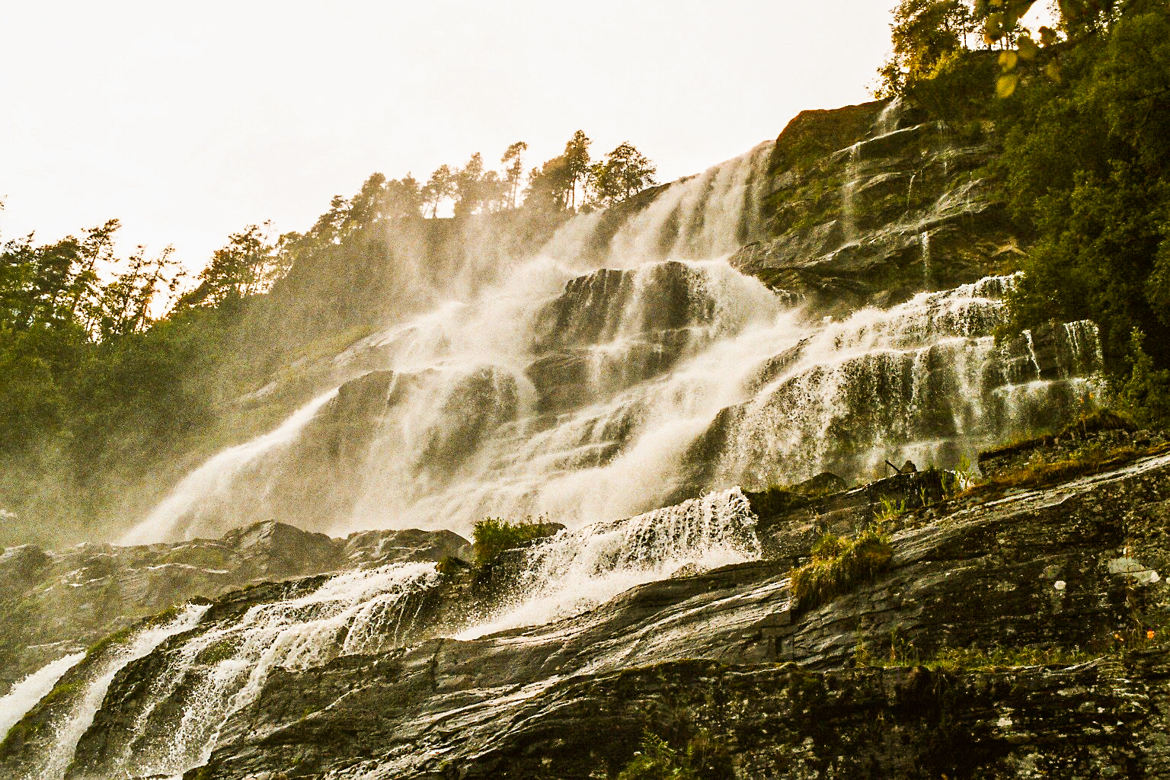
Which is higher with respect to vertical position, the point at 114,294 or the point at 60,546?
the point at 114,294

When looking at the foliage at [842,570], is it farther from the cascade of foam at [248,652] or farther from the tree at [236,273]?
the tree at [236,273]

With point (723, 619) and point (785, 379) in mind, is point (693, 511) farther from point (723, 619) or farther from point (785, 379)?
point (785, 379)

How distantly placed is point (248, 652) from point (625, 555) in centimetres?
726

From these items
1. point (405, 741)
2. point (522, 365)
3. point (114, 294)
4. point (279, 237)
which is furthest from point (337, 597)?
point (279, 237)

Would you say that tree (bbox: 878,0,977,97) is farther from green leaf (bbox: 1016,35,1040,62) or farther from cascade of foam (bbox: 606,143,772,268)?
green leaf (bbox: 1016,35,1040,62)

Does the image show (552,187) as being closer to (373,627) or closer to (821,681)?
(373,627)

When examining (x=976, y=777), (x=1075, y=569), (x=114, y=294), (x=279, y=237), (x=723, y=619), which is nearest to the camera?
(x=976, y=777)

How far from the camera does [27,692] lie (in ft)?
64.6

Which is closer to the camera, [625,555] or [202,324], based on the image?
[625,555]

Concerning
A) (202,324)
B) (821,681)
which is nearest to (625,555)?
(821,681)

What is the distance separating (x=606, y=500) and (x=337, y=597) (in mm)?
8467

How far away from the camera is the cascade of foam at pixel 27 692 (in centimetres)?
1892

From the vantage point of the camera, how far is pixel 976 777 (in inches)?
212

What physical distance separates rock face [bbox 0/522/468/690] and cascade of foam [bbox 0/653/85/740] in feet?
3.98
